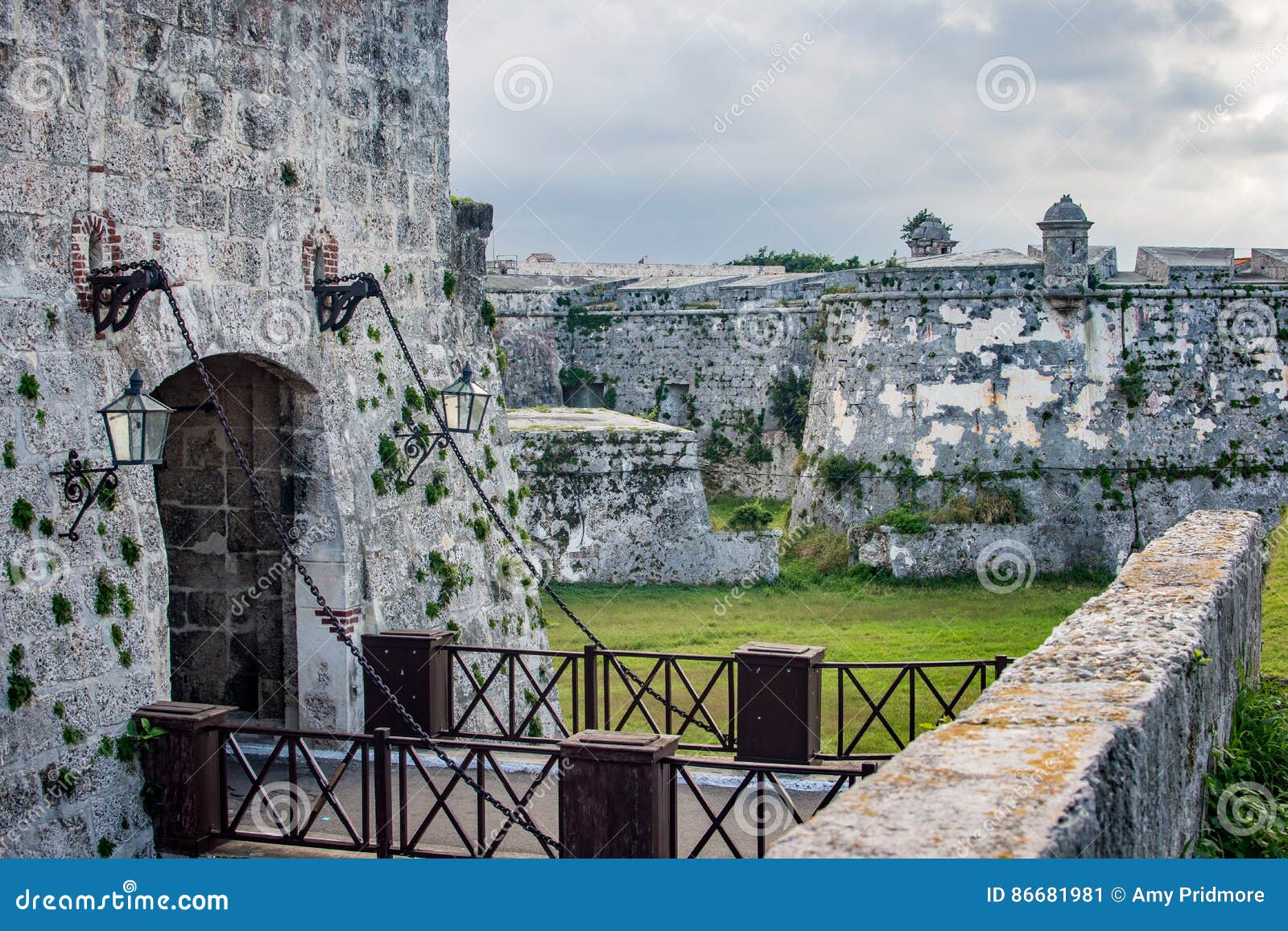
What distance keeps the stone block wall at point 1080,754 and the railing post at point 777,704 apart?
259 cm

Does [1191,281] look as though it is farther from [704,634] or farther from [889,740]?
[889,740]

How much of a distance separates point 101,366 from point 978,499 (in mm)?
18822

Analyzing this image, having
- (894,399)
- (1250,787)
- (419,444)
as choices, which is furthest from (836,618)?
(1250,787)

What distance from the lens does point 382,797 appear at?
789cm

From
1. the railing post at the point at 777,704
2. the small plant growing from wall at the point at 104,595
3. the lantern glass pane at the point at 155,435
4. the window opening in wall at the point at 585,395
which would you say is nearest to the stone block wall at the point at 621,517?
the window opening in wall at the point at 585,395

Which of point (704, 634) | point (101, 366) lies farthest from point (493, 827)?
point (704, 634)

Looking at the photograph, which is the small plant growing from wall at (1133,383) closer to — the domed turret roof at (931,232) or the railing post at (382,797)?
the domed turret roof at (931,232)

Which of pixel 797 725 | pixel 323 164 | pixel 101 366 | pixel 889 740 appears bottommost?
pixel 889 740

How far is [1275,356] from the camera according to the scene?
82.5ft

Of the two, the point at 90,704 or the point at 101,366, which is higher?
the point at 101,366

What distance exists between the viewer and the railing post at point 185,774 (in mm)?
8258

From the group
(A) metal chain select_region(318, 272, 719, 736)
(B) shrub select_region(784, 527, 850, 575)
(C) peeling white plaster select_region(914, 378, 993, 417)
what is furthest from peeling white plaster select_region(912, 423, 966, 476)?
(A) metal chain select_region(318, 272, 719, 736)

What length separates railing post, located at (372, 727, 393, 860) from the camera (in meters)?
7.77

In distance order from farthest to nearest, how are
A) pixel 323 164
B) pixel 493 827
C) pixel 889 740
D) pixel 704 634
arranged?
pixel 704 634
pixel 889 740
pixel 323 164
pixel 493 827
